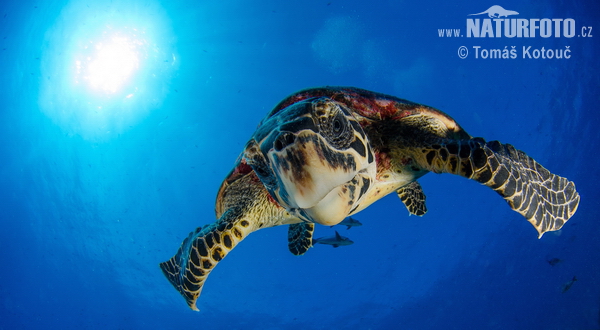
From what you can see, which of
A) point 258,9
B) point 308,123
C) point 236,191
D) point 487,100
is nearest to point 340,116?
point 308,123

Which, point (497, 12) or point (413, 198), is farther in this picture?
point (497, 12)

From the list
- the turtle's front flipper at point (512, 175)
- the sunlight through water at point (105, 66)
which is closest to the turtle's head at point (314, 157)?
the turtle's front flipper at point (512, 175)

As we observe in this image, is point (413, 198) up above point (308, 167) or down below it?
above

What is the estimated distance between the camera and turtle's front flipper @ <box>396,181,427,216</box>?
5.98 metres

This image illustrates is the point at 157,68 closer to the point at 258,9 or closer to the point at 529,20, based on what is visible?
the point at 258,9

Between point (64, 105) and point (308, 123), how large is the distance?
2688cm

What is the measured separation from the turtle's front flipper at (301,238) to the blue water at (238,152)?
17887 mm

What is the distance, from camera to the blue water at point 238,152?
2027 cm

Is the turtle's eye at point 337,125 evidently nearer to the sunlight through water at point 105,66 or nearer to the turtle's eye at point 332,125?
the turtle's eye at point 332,125

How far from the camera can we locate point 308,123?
6.98ft

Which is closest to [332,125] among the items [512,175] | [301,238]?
[512,175]

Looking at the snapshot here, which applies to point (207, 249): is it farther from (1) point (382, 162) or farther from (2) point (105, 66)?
(2) point (105, 66)

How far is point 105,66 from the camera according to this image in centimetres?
2042

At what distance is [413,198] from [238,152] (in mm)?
20766
